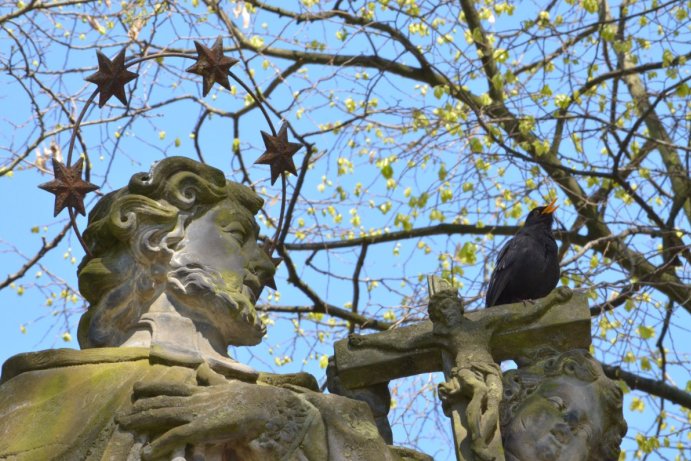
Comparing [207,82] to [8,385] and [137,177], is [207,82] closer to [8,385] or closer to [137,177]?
[137,177]

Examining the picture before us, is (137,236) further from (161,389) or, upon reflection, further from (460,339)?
(460,339)

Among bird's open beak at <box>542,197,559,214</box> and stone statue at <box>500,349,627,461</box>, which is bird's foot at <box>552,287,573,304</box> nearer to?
stone statue at <box>500,349,627,461</box>

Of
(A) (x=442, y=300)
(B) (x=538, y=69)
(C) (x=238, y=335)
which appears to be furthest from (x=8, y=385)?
(B) (x=538, y=69)

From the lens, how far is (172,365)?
4.55m

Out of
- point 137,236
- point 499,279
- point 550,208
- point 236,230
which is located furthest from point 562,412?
point 550,208

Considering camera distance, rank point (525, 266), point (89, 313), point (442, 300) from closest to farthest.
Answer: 1. point (442, 300)
2. point (89, 313)
3. point (525, 266)

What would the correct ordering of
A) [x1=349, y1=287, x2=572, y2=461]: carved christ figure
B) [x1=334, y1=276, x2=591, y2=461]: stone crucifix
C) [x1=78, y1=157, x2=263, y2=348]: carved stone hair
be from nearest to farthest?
1. [x1=349, y1=287, x2=572, y2=461]: carved christ figure
2. [x1=334, y1=276, x2=591, y2=461]: stone crucifix
3. [x1=78, y1=157, x2=263, y2=348]: carved stone hair

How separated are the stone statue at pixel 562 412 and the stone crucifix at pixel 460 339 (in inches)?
3.9

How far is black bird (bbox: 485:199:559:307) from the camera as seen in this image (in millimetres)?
7520

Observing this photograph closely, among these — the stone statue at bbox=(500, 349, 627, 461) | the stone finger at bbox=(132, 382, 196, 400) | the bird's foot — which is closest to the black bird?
the bird's foot

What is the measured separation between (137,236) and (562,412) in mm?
1564

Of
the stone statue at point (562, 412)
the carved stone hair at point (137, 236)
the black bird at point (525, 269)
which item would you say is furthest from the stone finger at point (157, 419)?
the black bird at point (525, 269)

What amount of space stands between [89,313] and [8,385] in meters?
0.49

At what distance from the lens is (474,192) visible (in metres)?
10.3
